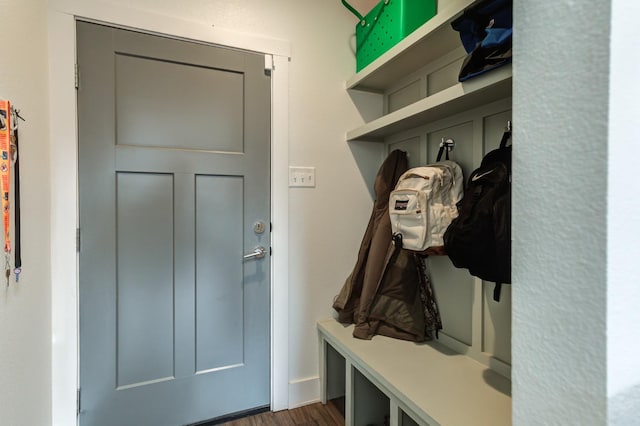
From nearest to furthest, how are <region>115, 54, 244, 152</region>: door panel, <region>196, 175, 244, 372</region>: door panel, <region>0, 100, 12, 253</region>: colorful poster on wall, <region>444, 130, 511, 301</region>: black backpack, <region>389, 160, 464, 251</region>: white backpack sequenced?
<region>0, 100, 12, 253</region>: colorful poster on wall → <region>444, 130, 511, 301</region>: black backpack → <region>389, 160, 464, 251</region>: white backpack → <region>115, 54, 244, 152</region>: door panel → <region>196, 175, 244, 372</region>: door panel

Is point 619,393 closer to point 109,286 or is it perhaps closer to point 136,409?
point 109,286

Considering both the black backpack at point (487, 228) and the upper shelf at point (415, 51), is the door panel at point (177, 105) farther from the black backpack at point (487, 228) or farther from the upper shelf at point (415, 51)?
the black backpack at point (487, 228)

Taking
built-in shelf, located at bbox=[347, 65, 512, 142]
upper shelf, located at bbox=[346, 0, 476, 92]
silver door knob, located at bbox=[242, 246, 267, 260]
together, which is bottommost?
silver door knob, located at bbox=[242, 246, 267, 260]

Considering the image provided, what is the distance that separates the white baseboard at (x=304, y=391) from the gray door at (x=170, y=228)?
169 mm

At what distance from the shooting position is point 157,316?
1.59m

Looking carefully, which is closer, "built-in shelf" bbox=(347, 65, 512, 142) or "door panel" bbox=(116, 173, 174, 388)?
"built-in shelf" bbox=(347, 65, 512, 142)

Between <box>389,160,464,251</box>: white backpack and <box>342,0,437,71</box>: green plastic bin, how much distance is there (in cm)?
72

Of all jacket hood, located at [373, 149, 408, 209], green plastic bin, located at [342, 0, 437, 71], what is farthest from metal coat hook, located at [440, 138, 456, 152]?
green plastic bin, located at [342, 0, 437, 71]

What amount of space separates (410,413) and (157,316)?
1.25 meters

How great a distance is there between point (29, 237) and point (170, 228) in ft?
1.83

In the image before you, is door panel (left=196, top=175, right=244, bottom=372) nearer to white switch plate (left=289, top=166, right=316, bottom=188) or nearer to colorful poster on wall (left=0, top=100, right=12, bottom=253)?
white switch plate (left=289, top=166, right=316, bottom=188)

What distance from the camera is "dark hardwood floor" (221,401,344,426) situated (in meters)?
1.71

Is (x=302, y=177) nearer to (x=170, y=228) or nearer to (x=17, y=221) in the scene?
(x=170, y=228)

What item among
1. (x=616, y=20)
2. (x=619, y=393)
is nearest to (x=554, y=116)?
(x=616, y=20)
